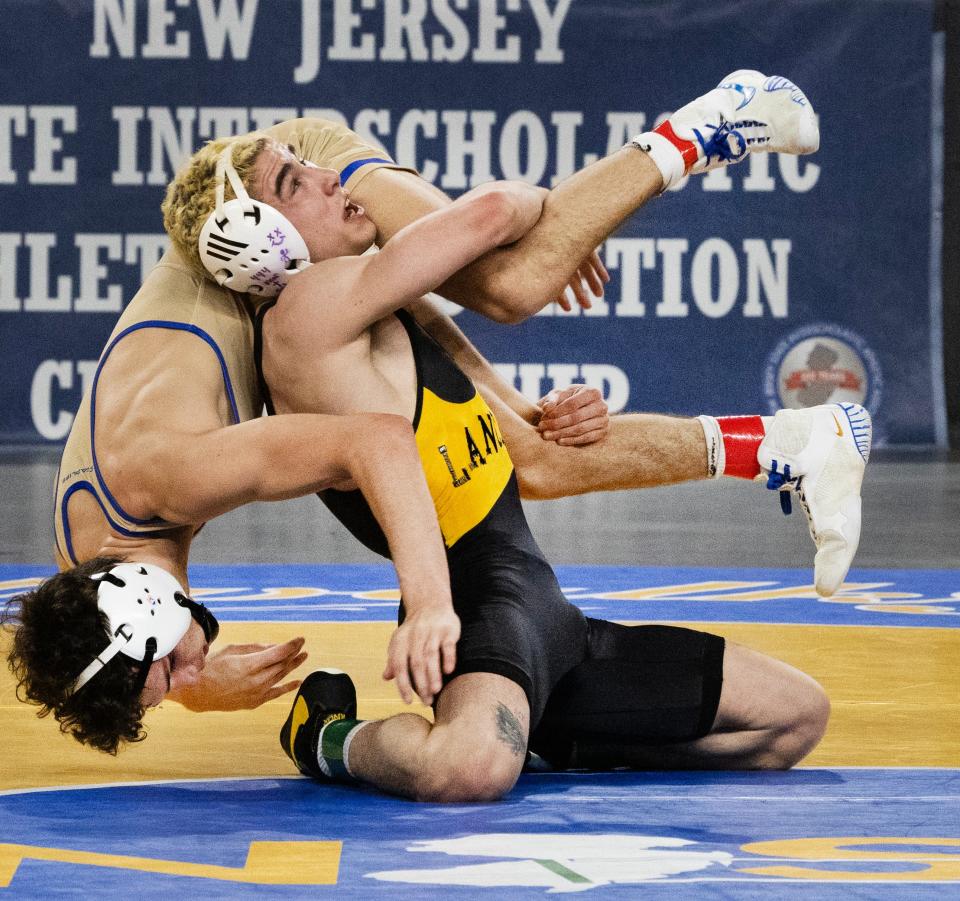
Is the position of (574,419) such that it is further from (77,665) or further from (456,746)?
(77,665)

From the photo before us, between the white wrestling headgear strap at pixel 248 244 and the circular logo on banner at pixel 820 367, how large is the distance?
7.34 m

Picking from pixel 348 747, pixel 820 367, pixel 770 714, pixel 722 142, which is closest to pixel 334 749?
pixel 348 747

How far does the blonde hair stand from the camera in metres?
3.48

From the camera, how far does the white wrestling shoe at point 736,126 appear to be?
3.77m

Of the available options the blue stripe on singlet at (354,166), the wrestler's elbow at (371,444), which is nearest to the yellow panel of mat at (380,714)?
the wrestler's elbow at (371,444)

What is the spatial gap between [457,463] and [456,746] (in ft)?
2.18

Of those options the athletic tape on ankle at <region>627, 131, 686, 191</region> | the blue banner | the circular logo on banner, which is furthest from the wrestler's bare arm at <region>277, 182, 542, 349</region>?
the circular logo on banner

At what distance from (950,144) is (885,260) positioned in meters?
1.46

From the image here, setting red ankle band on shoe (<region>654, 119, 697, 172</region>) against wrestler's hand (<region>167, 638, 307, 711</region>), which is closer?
wrestler's hand (<region>167, 638, 307, 711</region>)

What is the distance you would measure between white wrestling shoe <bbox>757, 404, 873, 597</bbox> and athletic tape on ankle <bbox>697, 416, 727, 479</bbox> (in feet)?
0.33

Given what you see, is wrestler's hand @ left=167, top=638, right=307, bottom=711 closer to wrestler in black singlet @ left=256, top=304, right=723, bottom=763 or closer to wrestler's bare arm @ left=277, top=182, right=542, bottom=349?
wrestler in black singlet @ left=256, top=304, right=723, bottom=763

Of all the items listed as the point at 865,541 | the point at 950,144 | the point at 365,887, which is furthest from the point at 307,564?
the point at 950,144

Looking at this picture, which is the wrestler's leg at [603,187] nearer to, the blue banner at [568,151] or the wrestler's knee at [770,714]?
the wrestler's knee at [770,714]

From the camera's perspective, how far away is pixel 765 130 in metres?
3.81
